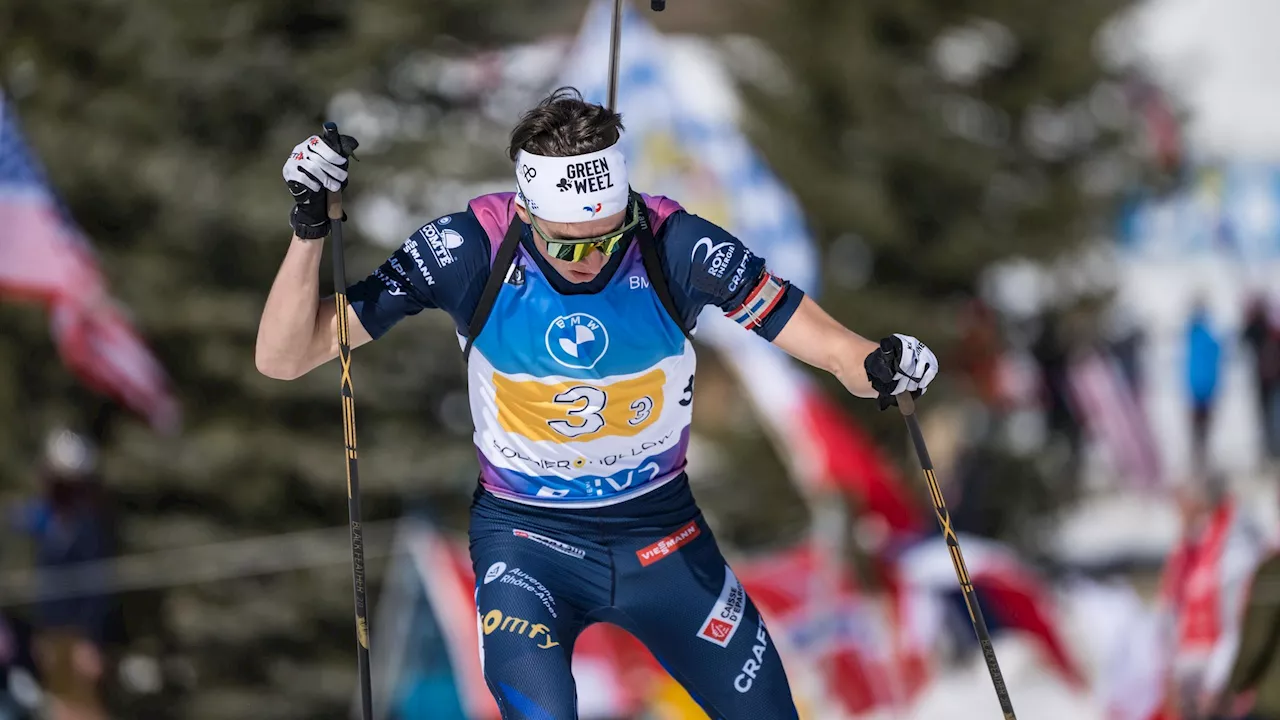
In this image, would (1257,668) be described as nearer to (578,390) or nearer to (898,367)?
(898,367)

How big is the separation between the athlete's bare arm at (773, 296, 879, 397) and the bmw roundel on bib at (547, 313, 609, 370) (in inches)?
20.4

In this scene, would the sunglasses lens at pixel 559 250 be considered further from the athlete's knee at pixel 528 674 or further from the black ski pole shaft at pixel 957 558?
the black ski pole shaft at pixel 957 558

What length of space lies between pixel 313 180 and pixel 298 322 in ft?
1.24

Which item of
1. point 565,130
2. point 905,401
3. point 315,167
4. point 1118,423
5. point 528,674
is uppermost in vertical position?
point 565,130

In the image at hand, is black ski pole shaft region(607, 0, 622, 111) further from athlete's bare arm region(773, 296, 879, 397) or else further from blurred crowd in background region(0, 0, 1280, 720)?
blurred crowd in background region(0, 0, 1280, 720)

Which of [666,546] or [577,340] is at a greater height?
[577,340]

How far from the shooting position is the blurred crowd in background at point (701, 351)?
Answer: 915 centimetres

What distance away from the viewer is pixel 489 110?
13383mm

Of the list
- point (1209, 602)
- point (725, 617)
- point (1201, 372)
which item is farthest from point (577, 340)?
point (1201, 372)

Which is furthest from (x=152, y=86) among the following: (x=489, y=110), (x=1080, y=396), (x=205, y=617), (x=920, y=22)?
(x=1080, y=396)

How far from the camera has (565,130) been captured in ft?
13.6

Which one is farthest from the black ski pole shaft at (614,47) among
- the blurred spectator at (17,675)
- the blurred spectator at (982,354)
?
the blurred spectator at (982,354)

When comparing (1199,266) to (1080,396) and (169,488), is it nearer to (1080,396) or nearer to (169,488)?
(1080,396)

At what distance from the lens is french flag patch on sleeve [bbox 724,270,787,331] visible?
14.0 ft
